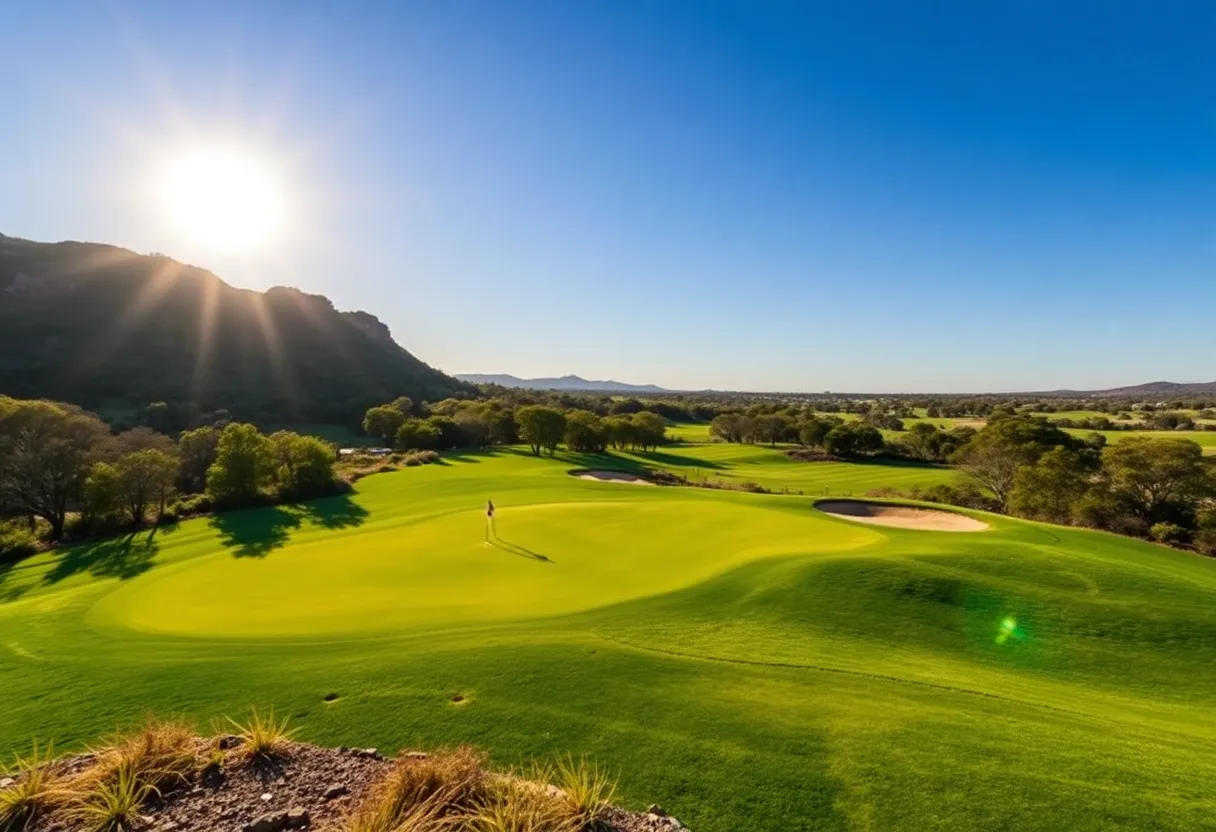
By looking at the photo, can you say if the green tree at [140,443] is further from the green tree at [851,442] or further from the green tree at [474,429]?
the green tree at [851,442]

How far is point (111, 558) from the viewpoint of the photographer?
25797mm

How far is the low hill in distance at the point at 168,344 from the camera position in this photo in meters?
92.6

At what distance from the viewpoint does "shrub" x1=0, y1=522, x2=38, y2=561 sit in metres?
30.0

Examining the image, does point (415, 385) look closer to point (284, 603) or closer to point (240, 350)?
point (240, 350)

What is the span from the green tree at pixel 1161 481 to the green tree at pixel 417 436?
2554 inches

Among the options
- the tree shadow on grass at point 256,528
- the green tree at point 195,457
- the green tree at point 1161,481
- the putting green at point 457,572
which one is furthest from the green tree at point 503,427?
the green tree at point 1161,481

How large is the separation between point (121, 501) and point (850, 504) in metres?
42.5

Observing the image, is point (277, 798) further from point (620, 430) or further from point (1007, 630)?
point (620, 430)

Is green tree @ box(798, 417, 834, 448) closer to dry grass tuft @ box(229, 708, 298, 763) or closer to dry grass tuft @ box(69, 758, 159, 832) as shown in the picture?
dry grass tuft @ box(229, 708, 298, 763)

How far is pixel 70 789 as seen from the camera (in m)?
5.97

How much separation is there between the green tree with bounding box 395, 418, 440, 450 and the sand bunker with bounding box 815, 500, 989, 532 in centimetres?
5279

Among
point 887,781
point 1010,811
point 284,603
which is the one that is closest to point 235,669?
point 284,603

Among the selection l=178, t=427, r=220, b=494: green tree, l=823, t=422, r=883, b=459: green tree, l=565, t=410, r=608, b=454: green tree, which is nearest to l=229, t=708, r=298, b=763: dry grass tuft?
l=178, t=427, r=220, b=494: green tree

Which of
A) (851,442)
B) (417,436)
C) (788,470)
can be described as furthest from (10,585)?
(851,442)
